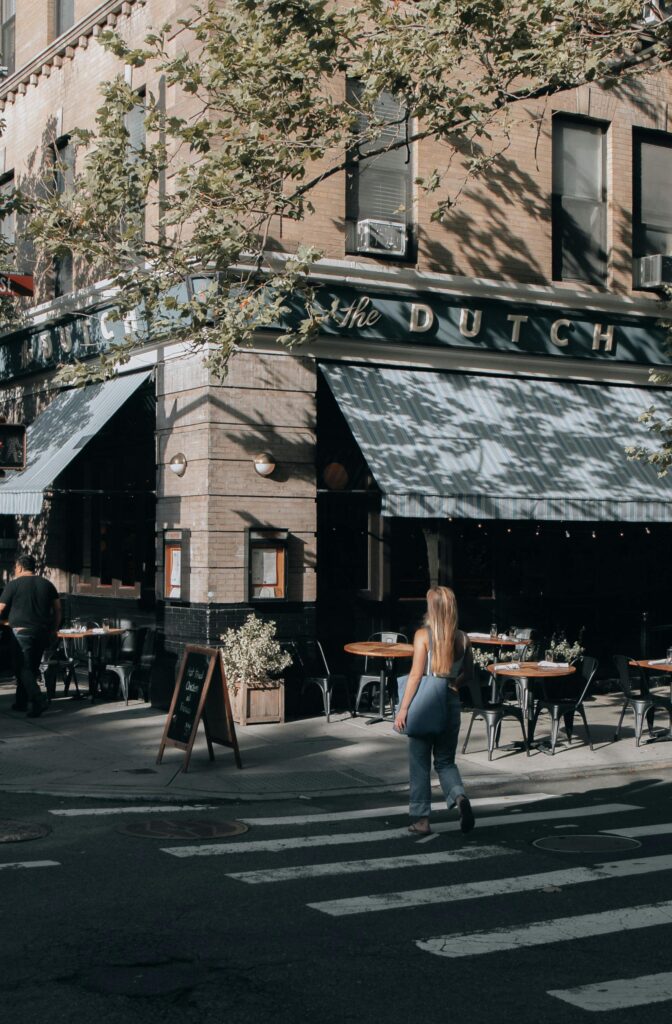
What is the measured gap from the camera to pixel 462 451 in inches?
653

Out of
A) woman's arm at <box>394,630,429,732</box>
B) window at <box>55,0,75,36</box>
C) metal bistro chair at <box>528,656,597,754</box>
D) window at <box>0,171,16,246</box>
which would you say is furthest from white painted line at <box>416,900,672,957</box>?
window at <box>0,171,16,246</box>

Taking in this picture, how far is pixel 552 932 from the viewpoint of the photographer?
677 centimetres

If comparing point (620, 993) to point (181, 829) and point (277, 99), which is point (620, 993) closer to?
point (181, 829)

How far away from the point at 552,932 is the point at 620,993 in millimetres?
996

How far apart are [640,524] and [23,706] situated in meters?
9.15

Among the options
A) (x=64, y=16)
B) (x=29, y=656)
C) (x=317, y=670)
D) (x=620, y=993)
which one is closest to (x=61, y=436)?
(x=29, y=656)

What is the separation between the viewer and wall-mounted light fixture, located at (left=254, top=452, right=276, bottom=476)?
15797mm

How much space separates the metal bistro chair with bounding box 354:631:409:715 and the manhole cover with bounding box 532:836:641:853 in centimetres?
670

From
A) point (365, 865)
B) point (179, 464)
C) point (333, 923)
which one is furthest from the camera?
point (179, 464)

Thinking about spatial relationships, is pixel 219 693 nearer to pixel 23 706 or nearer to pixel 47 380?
pixel 23 706

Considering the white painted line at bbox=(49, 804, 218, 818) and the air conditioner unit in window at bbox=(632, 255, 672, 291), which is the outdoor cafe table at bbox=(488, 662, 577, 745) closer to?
the white painted line at bbox=(49, 804, 218, 818)

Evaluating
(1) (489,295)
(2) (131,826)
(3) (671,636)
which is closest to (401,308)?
(1) (489,295)

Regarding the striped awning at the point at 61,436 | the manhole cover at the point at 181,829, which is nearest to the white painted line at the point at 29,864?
the manhole cover at the point at 181,829

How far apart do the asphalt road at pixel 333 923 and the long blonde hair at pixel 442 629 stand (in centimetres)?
127
